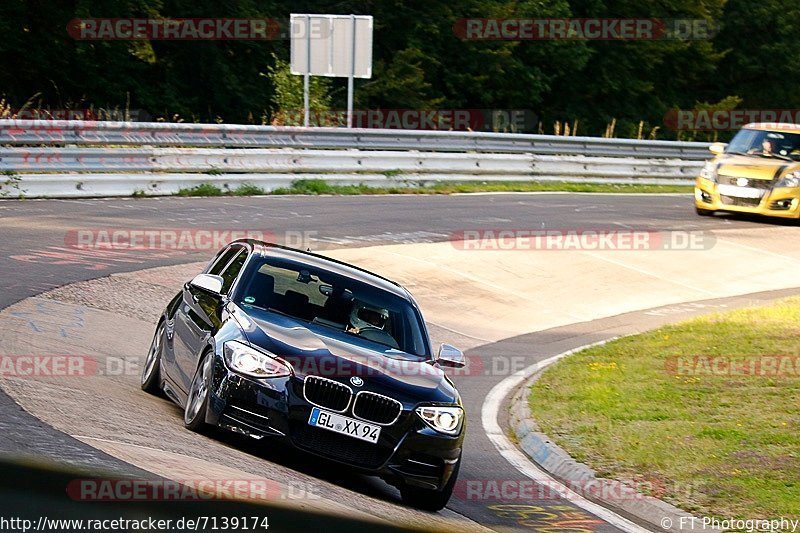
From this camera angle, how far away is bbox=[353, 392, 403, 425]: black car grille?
25.6 ft

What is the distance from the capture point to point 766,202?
83.9 feet

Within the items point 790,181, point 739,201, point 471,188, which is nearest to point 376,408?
point 739,201

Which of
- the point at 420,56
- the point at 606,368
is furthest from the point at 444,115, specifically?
the point at 606,368

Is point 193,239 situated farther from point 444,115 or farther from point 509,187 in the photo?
point 444,115

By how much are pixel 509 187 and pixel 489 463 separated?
1927 centimetres

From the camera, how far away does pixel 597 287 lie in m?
19.8

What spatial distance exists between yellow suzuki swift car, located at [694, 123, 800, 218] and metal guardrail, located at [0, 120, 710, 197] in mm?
5092

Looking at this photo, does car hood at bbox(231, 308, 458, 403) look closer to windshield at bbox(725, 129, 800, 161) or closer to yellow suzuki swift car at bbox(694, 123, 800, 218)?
yellow suzuki swift car at bbox(694, 123, 800, 218)

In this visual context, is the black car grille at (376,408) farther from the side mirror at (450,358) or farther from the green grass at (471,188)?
the green grass at (471,188)

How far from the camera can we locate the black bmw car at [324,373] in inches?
306

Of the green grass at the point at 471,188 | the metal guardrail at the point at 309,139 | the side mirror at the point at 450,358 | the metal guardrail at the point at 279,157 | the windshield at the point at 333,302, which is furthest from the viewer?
the green grass at the point at 471,188

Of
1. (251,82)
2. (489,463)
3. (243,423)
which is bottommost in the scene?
(489,463)

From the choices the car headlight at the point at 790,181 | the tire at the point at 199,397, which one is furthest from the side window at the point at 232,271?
the car headlight at the point at 790,181

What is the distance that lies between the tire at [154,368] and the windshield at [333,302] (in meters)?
1.15
